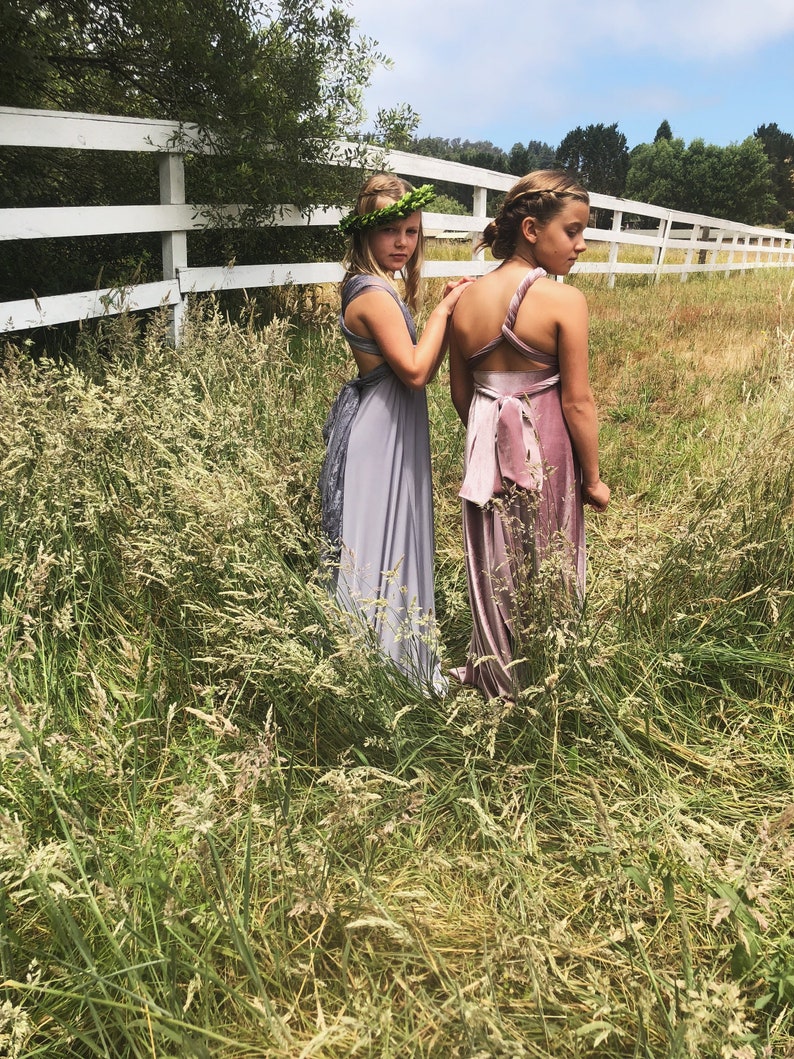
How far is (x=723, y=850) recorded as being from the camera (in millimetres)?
1999

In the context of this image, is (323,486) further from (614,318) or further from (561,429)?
(614,318)

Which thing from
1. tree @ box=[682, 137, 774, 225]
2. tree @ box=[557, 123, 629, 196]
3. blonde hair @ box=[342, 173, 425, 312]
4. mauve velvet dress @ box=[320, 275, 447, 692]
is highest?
tree @ box=[557, 123, 629, 196]

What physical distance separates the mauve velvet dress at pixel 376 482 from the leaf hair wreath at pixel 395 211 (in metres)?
0.18

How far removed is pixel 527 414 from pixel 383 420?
54 cm

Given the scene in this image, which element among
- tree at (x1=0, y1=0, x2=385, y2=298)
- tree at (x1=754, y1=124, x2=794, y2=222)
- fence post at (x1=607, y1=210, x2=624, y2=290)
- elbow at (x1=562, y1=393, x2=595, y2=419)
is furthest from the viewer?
tree at (x1=754, y1=124, x2=794, y2=222)

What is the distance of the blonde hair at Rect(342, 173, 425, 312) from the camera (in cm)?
259

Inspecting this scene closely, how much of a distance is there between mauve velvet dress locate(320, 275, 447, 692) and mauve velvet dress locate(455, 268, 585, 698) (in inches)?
9.7

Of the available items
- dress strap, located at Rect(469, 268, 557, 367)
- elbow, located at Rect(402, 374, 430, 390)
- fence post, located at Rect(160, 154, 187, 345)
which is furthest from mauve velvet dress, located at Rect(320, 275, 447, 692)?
fence post, located at Rect(160, 154, 187, 345)

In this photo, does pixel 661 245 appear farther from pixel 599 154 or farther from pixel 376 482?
pixel 599 154

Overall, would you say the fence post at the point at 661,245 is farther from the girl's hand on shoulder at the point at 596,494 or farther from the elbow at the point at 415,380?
the elbow at the point at 415,380

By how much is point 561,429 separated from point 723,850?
1.24 m

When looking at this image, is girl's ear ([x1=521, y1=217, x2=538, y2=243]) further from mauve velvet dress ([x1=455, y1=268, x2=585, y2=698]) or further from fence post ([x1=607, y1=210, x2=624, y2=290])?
fence post ([x1=607, y1=210, x2=624, y2=290])

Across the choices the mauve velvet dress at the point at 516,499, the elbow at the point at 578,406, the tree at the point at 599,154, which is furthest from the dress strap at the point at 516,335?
the tree at the point at 599,154

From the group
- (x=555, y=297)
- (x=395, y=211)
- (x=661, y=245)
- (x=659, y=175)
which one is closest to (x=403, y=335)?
(x=395, y=211)
